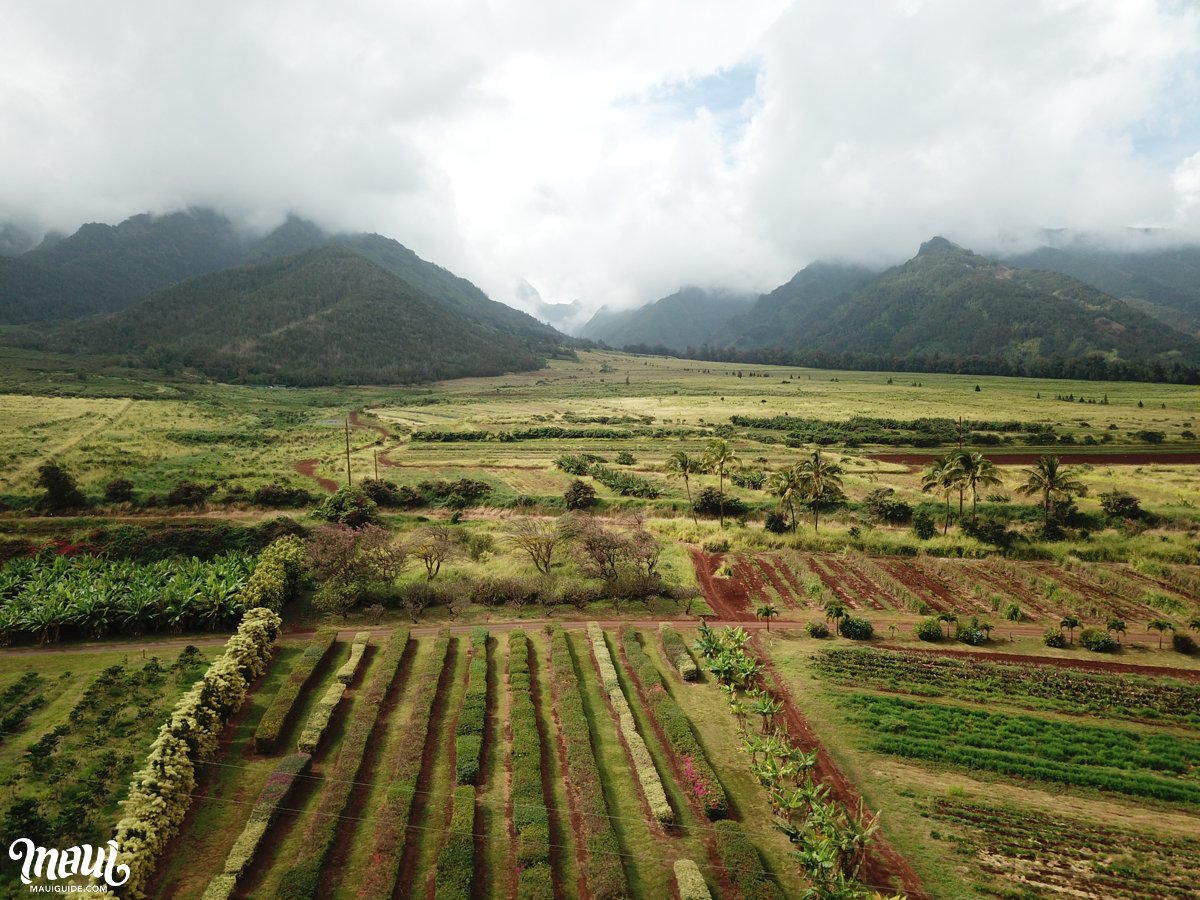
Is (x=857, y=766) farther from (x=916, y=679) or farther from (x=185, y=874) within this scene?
(x=185, y=874)

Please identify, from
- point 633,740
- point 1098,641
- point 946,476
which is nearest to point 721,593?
point 633,740

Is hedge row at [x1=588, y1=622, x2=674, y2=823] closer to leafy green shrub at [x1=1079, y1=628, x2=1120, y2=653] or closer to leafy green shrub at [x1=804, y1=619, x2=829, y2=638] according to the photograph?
leafy green shrub at [x1=804, y1=619, x2=829, y2=638]

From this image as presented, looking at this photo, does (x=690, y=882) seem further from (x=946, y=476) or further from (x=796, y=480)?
(x=946, y=476)

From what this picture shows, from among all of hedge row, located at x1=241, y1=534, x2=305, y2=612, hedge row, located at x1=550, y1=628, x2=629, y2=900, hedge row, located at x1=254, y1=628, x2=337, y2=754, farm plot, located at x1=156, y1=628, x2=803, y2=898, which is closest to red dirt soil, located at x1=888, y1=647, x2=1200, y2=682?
farm plot, located at x1=156, y1=628, x2=803, y2=898

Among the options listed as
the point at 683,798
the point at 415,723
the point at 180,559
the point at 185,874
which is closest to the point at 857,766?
the point at 683,798

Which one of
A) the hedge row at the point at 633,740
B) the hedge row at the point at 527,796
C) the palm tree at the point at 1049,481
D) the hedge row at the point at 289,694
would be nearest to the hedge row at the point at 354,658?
the hedge row at the point at 289,694

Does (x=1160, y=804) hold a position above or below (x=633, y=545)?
below
